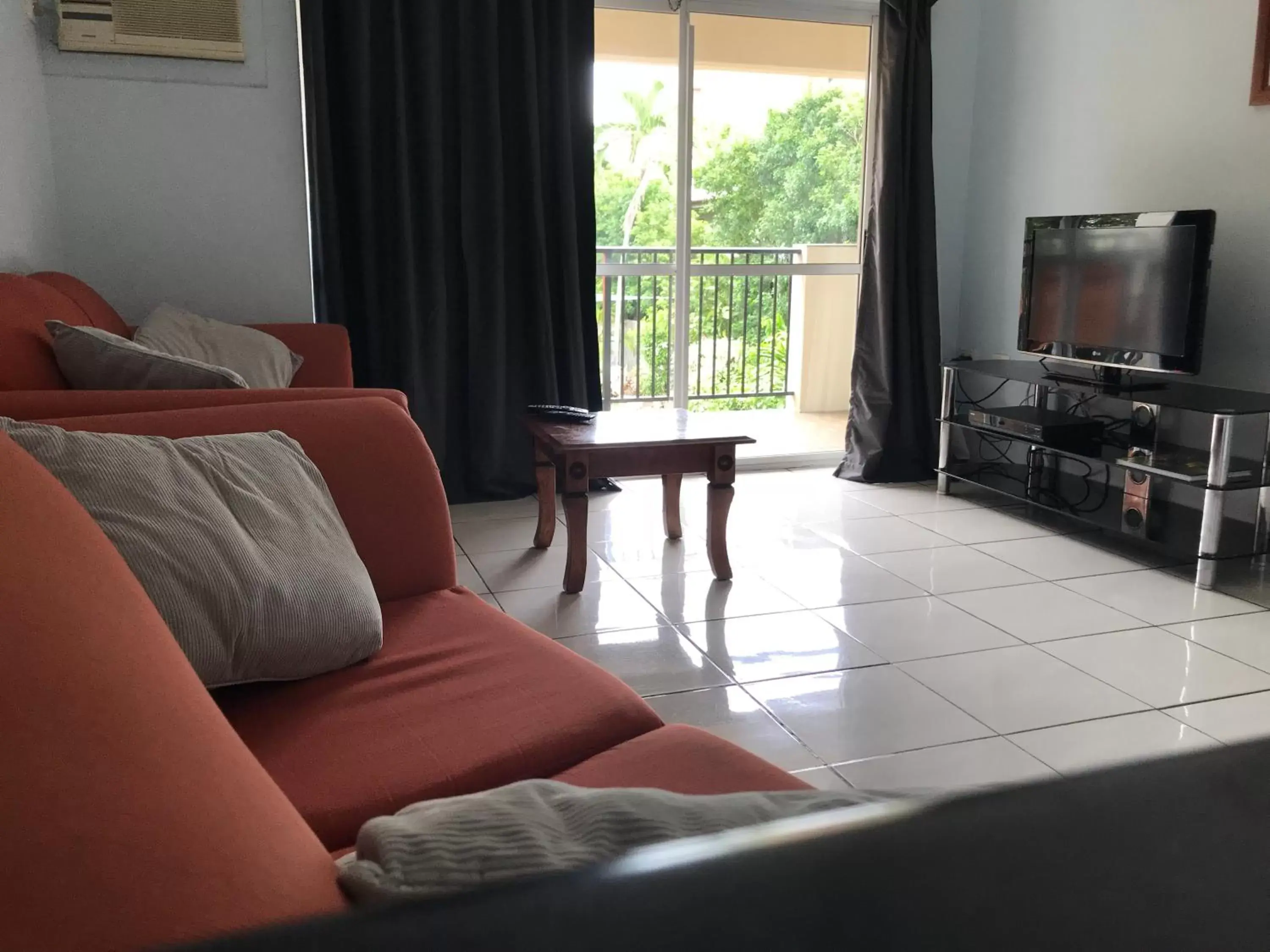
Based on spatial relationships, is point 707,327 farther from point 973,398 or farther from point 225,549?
point 225,549

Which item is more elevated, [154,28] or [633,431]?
[154,28]

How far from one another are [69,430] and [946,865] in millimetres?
1617

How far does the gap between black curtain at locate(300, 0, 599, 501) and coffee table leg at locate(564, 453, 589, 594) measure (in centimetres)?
127

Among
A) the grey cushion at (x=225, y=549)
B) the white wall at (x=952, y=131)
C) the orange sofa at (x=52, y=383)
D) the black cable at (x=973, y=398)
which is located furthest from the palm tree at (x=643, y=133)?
the grey cushion at (x=225, y=549)

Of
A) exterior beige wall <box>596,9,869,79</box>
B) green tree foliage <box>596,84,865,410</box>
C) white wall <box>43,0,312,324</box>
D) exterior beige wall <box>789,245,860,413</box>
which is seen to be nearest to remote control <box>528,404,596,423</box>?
white wall <box>43,0,312,324</box>

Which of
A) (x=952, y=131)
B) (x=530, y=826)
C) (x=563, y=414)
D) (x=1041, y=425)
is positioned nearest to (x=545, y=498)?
(x=563, y=414)

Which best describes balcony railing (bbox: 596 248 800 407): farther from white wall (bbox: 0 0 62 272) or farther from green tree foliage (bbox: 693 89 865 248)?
white wall (bbox: 0 0 62 272)

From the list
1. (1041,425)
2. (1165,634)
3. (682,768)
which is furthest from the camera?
(1041,425)

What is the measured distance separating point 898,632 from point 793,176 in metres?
2.93

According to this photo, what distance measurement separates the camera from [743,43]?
4.76 meters

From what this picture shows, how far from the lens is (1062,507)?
374 cm

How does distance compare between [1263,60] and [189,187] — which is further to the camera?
[189,187]

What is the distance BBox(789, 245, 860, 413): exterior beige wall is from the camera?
604 centimetres

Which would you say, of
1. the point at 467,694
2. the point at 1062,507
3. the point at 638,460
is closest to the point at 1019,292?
the point at 1062,507
